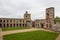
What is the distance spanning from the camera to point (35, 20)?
5334cm

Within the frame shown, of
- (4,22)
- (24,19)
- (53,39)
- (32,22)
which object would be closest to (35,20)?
(32,22)

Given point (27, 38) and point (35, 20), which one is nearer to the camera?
point (27, 38)

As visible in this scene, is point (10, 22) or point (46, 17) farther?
point (10, 22)

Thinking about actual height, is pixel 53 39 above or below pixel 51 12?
below

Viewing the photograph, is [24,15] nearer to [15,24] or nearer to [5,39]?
[15,24]

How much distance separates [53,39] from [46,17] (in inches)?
960

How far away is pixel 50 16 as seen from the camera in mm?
43312

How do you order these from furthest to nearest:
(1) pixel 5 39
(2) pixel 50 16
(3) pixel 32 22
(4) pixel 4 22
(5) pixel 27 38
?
1. (3) pixel 32 22
2. (4) pixel 4 22
3. (2) pixel 50 16
4. (5) pixel 27 38
5. (1) pixel 5 39

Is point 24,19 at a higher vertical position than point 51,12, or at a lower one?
lower

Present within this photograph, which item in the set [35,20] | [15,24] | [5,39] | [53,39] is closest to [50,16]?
[35,20]

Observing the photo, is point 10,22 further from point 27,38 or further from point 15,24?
point 27,38

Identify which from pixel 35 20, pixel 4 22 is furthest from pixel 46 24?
pixel 4 22

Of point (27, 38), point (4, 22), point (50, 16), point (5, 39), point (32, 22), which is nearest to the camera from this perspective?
point (5, 39)

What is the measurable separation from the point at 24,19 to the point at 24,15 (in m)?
1.82
